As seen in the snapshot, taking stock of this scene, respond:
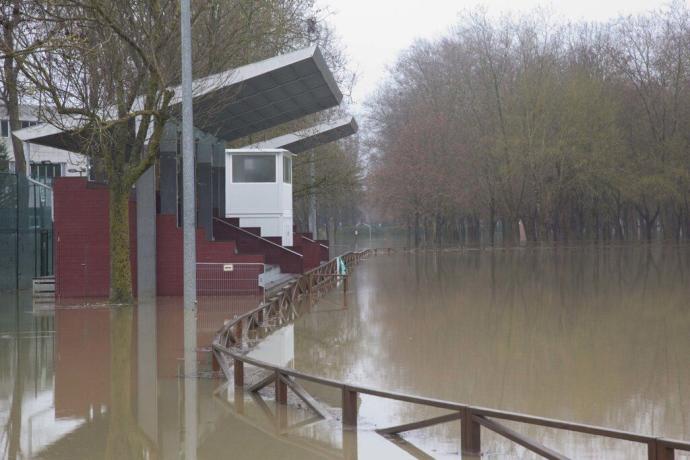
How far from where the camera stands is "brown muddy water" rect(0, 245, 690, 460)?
1094 centimetres

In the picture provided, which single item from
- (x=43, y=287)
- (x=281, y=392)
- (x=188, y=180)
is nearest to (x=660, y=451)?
(x=281, y=392)

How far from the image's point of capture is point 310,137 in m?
48.5

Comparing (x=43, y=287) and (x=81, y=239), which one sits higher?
(x=81, y=239)

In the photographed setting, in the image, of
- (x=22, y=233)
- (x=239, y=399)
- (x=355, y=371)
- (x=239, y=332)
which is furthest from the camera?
(x=22, y=233)

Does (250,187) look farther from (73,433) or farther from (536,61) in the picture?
(536,61)

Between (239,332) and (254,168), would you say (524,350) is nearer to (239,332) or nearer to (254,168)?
(239,332)

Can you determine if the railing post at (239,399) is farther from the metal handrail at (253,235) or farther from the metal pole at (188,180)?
the metal handrail at (253,235)

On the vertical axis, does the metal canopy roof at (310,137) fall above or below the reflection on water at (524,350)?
above

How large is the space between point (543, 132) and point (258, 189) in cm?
4231

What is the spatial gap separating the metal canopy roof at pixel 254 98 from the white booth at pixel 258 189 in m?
A: 1.37

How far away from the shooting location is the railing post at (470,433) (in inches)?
395

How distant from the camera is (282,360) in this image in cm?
1756

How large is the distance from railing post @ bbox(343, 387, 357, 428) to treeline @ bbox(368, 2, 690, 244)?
65.7m

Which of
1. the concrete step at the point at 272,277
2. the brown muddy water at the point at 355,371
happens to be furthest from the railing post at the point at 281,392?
the concrete step at the point at 272,277
